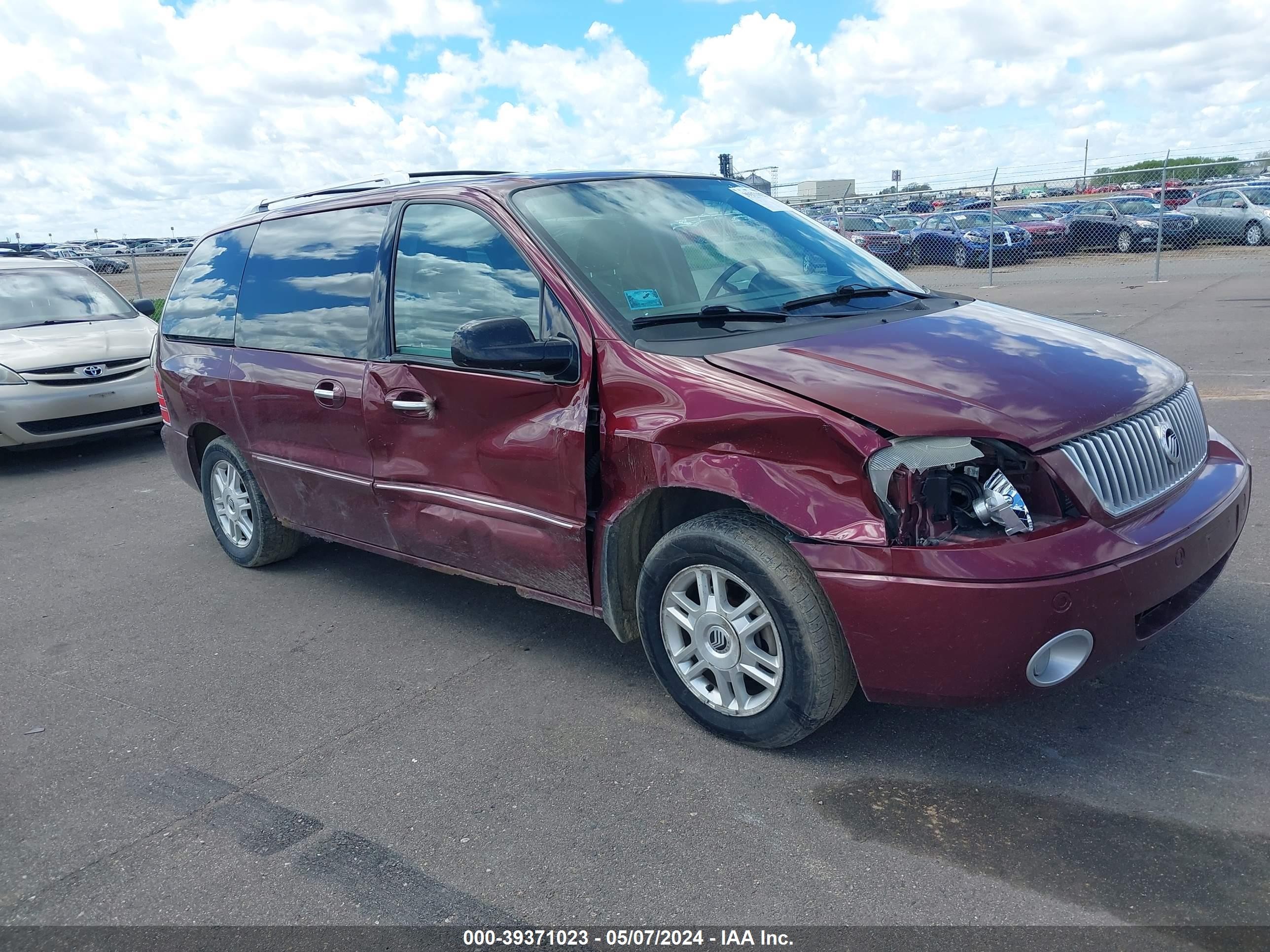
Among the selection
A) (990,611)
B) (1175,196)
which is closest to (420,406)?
(990,611)

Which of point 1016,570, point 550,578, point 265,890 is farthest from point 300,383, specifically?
point 1016,570

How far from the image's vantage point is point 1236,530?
352 cm

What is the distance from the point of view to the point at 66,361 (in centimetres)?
876

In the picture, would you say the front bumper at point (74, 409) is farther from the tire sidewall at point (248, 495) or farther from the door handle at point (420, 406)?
the door handle at point (420, 406)

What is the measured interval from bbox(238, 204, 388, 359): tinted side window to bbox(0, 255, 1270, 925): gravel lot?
1288 millimetres

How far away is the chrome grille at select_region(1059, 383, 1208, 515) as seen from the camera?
9.96 feet

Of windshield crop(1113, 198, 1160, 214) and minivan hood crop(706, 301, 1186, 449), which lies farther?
windshield crop(1113, 198, 1160, 214)

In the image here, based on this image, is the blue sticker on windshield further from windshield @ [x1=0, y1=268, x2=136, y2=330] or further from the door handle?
windshield @ [x1=0, y1=268, x2=136, y2=330]

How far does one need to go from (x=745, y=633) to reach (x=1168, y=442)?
57.5 inches

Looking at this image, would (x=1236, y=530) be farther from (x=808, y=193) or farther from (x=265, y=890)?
(x=808, y=193)

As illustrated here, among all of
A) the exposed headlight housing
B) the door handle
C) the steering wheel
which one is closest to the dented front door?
the door handle

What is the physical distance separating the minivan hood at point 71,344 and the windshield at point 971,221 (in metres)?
18.4

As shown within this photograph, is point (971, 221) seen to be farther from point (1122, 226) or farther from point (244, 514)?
point (244, 514)

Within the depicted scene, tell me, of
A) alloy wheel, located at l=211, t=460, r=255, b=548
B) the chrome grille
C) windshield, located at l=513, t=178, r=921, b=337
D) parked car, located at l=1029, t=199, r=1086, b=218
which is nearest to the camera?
the chrome grille
